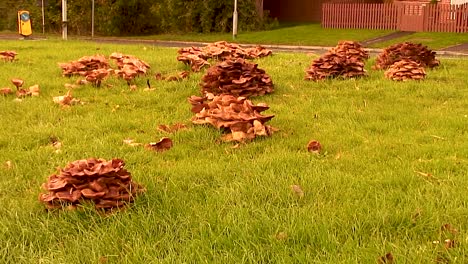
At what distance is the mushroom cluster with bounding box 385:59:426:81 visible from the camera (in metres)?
8.09

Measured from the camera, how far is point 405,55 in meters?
8.92

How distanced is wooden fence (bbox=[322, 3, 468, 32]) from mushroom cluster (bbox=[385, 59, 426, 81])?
2031cm

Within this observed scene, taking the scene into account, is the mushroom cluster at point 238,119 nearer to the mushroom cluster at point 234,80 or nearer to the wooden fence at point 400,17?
the mushroom cluster at point 234,80

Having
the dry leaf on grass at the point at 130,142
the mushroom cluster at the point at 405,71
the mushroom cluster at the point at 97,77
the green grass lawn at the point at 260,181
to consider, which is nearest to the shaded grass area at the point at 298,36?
the mushroom cluster at the point at 405,71

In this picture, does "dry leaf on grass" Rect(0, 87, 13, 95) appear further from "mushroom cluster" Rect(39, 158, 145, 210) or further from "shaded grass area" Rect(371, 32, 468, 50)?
"shaded grass area" Rect(371, 32, 468, 50)

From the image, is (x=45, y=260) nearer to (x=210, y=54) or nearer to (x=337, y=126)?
(x=337, y=126)

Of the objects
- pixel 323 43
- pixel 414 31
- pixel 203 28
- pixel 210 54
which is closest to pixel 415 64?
pixel 210 54

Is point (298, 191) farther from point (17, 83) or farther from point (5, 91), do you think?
point (17, 83)

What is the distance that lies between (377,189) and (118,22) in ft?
105

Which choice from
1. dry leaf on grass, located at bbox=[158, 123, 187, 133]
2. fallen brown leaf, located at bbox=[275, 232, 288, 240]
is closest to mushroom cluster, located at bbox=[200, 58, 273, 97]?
dry leaf on grass, located at bbox=[158, 123, 187, 133]

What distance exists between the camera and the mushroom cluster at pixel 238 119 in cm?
511

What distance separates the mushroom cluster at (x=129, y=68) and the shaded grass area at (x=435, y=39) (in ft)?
50.1

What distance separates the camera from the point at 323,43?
79.5 feet

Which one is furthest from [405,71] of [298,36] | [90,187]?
[298,36]
